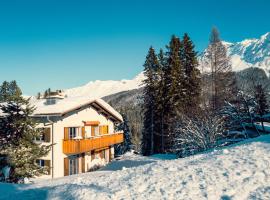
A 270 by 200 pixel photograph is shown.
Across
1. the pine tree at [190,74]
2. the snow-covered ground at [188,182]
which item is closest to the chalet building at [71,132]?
the pine tree at [190,74]

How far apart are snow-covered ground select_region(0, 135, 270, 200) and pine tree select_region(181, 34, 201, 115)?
72.7 ft

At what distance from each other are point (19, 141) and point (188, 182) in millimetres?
13110

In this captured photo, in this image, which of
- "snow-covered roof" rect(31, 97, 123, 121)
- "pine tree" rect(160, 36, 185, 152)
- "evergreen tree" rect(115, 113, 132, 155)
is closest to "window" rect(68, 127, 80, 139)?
"snow-covered roof" rect(31, 97, 123, 121)

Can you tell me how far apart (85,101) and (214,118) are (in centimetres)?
1192

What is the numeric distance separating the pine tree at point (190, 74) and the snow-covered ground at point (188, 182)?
2217 cm

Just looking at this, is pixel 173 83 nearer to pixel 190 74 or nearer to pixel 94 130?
pixel 190 74

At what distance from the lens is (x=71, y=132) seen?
26.3 m

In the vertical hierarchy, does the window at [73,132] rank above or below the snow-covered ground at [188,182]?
above

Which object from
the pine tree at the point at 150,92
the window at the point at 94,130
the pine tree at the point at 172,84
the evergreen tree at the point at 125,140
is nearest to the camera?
the window at the point at 94,130

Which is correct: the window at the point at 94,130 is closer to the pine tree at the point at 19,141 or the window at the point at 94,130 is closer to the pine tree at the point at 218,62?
the pine tree at the point at 19,141

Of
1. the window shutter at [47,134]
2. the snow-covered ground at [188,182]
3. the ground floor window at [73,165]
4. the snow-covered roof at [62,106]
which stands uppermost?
the snow-covered roof at [62,106]

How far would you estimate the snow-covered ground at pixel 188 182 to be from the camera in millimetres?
8258

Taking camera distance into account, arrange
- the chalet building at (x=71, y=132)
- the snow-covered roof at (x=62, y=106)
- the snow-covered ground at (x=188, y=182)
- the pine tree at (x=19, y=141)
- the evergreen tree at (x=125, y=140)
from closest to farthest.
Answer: the snow-covered ground at (x=188, y=182), the pine tree at (x=19, y=141), the snow-covered roof at (x=62, y=106), the chalet building at (x=71, y=132), the evergreen tree at (x=125, y=140)

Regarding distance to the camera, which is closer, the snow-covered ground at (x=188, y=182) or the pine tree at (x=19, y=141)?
the snow-covered ground at (x=188, y=182)
